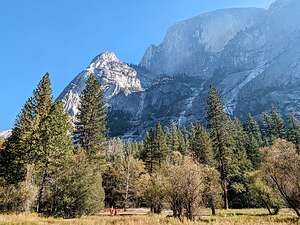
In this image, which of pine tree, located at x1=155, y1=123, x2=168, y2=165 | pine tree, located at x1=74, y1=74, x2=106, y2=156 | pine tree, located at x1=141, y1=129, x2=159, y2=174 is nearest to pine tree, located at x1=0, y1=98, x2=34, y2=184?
pine tree, located at x1=74, y1=74, x2=106, y2=156

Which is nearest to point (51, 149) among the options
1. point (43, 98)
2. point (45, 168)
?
point (45, 168)

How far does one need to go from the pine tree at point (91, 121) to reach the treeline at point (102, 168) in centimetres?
16

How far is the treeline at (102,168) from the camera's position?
31141 mm

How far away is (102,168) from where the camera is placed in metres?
57.2

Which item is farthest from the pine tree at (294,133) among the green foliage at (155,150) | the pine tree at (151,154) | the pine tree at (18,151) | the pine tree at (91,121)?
the pine tree at (18,151)

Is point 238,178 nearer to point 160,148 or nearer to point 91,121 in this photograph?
point 160,148

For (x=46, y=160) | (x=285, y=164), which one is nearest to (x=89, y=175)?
(x=46, y=160)

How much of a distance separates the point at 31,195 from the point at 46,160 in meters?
7.72

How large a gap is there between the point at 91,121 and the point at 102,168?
7.91 meters

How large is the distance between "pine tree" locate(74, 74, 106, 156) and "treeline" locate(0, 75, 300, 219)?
16 cm

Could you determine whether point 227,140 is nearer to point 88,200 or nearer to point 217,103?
point 217,103

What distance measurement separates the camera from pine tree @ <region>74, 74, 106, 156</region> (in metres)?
56.8

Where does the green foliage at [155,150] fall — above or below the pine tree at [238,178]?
above

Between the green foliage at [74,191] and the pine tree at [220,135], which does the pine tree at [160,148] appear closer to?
the pine tree at [220,135]
